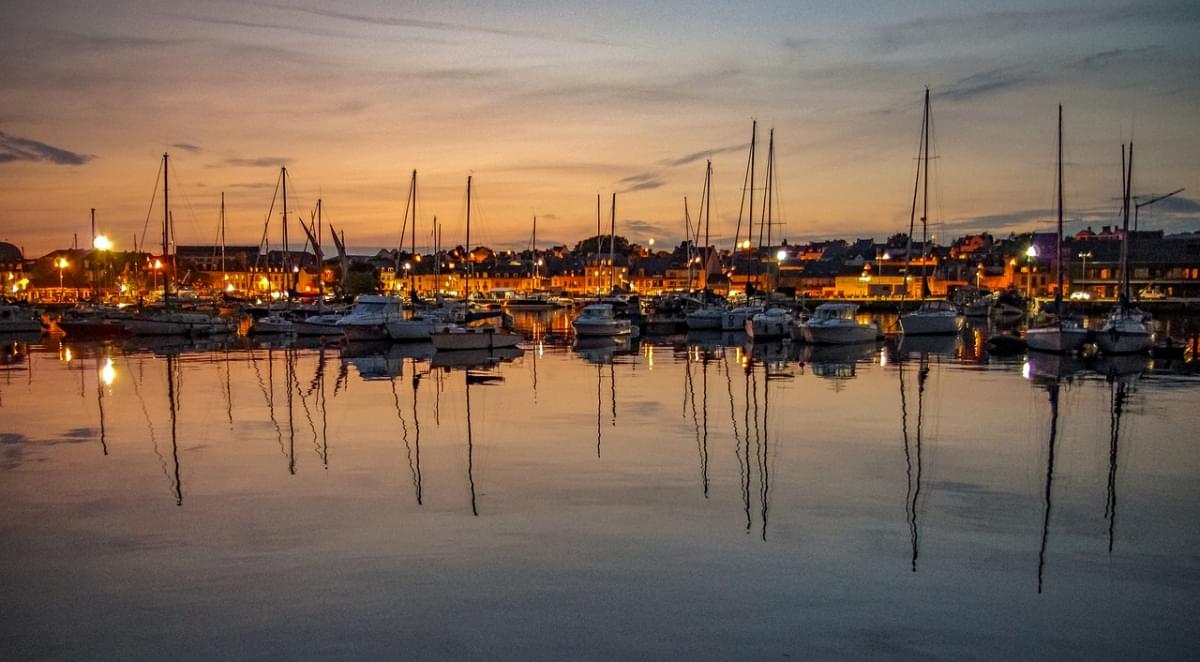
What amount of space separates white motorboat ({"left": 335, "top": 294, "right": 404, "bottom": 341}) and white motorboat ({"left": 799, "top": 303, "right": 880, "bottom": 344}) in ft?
67.4

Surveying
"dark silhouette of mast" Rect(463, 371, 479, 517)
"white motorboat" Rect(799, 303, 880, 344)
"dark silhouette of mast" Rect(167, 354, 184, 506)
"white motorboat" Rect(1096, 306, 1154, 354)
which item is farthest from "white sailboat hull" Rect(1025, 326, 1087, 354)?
"dark silhouette of mast" Rect(167, 354, 184, 506)

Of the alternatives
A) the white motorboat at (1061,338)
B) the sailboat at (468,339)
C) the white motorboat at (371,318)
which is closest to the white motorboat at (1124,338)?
the white motorboat at (1061,338)

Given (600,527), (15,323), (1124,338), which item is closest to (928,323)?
(1124,338)

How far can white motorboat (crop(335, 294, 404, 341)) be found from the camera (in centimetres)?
4888

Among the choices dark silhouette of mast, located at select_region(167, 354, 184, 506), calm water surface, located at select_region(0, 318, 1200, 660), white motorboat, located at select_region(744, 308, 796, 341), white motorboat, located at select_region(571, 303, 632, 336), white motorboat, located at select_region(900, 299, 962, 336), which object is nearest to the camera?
calm water surface, located at select_region(0, 318, 1200, 660)

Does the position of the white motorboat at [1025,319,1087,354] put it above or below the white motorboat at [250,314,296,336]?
above

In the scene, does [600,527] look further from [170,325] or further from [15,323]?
[15,323]

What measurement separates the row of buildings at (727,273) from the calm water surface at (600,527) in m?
52.6

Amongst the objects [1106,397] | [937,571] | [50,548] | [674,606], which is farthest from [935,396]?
[50,548]

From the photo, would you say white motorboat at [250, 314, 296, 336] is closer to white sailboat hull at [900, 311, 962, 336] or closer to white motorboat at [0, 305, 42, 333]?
white motorboat at [0, 305, 42, 333]

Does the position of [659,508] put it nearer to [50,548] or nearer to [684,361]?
[50,548]

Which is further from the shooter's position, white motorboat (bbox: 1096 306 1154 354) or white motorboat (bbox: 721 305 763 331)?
white motorboat (bbox: 721 305 763 331)

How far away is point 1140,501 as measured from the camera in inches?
503

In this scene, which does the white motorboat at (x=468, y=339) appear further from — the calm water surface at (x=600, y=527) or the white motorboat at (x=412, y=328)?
the calm water surface at (x=600, y=527)
